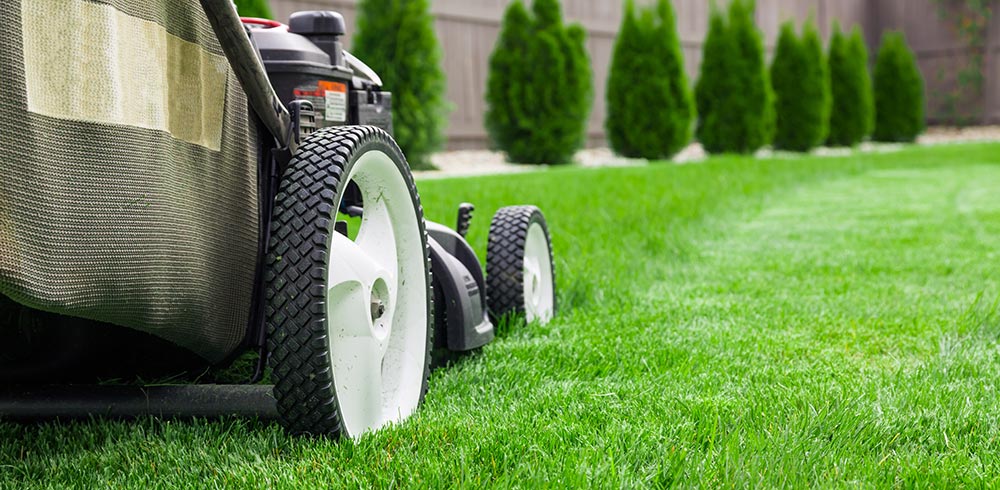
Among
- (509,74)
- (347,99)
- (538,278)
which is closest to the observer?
(347,99)

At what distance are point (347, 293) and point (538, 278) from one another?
4.58 feet

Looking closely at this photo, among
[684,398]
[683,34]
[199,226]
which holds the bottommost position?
[684,398]

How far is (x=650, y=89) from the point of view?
42.2ft

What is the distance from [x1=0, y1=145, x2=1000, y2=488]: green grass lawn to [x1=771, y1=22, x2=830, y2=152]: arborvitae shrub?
1118 cm

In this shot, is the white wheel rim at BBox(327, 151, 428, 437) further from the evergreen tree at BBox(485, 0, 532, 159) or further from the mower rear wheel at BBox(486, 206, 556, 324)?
the evergreen tree at BBox(485, 0, 532, 159)

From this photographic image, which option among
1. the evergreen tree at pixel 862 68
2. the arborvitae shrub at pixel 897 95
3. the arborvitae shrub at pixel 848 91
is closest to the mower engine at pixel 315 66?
the arborvitae shrub at pixel 848 91

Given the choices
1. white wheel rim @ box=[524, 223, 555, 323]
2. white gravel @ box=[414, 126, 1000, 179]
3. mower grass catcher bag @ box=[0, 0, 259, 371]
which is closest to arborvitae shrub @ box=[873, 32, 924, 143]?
white gravel @ box=[414, 126, 1000, 179]

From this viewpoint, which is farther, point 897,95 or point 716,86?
point 897,95

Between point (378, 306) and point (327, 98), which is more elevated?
point (327, 98)

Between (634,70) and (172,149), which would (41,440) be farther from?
(634,70)

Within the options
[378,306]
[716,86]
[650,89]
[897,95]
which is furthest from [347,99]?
[897,95]

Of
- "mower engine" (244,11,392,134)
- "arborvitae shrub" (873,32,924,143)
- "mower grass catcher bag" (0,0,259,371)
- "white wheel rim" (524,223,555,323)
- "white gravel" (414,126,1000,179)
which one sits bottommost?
"white wheel rim" (524,223,555,323)

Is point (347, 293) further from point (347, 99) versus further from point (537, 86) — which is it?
point (537, 86)

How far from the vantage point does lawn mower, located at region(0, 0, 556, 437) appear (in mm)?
1325
